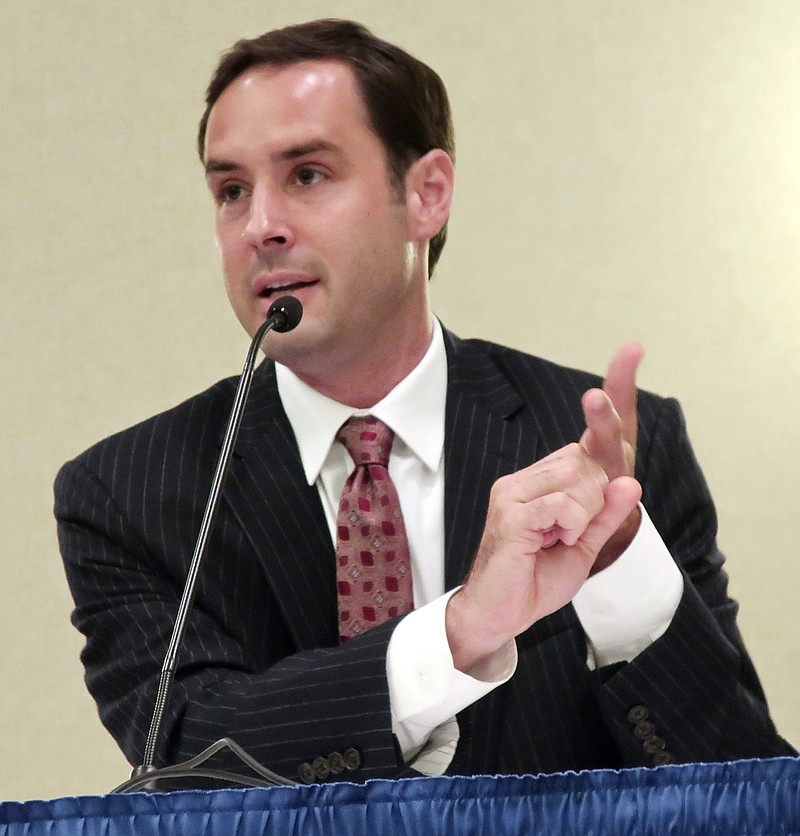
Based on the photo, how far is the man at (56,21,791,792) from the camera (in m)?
1.23

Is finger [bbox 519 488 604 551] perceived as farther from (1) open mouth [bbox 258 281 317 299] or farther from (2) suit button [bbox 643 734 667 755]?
(1) open mouth [bbox 258 281 317 299]

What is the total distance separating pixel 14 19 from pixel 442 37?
34.3 inches

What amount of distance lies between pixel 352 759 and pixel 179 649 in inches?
10.7

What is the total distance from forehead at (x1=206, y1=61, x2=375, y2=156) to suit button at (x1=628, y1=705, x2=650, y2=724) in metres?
0.75

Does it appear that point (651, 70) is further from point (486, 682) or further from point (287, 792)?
point (287, 792)

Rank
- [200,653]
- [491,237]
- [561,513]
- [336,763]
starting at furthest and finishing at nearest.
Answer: [491,237]
[200,653]
[336,763]
[561,513]

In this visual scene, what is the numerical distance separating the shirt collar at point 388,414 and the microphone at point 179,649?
0.31 metres

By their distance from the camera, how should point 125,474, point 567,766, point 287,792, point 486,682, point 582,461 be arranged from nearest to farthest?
point 287,792 → point 582,461 → point 486,682 → point 567,766 → point 125,474

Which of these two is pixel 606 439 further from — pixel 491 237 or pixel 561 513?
pixel 491 237

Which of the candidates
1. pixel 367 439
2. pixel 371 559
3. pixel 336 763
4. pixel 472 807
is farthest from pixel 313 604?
pixel 472 807

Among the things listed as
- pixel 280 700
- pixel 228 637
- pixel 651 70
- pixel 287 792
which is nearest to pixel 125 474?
pixel 228 637

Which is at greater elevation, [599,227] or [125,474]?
[599,227]

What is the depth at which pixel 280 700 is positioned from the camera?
4.12ft

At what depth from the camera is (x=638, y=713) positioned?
1270mm
